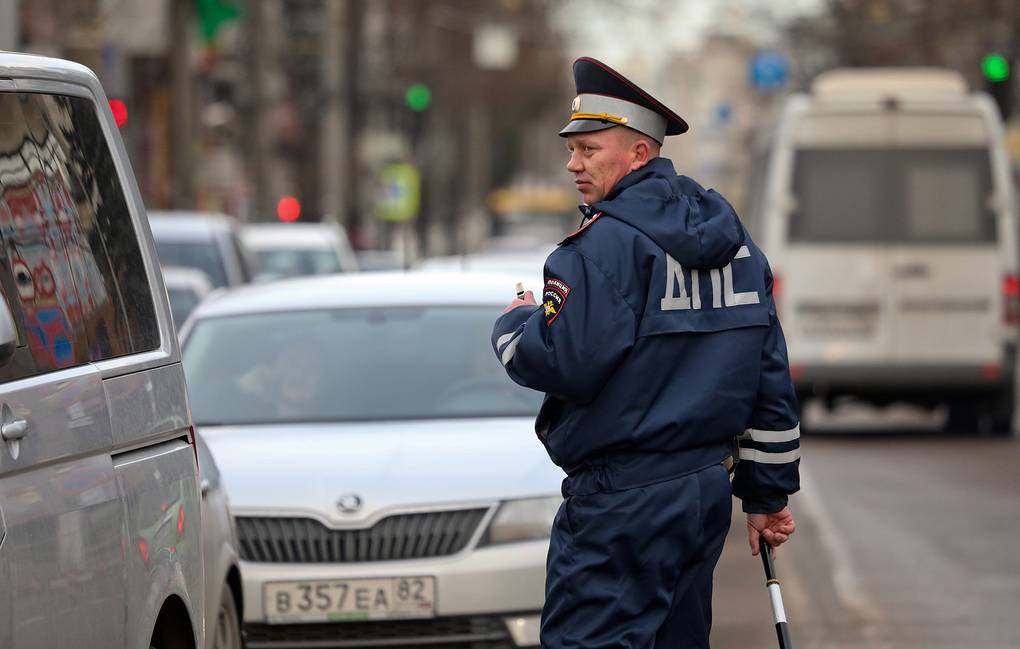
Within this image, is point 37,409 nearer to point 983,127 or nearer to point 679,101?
point 983,127

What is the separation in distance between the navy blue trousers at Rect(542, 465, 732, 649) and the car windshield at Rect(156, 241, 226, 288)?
1235 centimetres

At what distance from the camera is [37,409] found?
4219mm

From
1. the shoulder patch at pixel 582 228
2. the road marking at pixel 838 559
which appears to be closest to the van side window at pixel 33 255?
the shoulder patch at pixel 582 228

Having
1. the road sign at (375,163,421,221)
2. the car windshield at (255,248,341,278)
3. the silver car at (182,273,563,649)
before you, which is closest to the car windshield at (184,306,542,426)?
the silver car at (182,273,563,649)

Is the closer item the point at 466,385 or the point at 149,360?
the point at 149,360

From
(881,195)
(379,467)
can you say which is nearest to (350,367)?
(379,467)

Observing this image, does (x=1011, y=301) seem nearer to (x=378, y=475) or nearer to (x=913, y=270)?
(x=913, y=270)

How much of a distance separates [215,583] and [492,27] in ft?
196

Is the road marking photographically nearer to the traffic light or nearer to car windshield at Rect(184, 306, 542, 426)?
car windshield at Rect(184, 306, 542, 426)

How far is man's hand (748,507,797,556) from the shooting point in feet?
17.5

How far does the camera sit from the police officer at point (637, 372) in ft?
16.4

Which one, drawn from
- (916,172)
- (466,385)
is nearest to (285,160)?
(916,172)

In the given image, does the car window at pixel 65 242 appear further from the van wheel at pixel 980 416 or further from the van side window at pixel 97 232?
the van wheel at pixel 980 416

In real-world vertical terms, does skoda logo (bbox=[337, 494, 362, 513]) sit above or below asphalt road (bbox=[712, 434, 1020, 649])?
above
